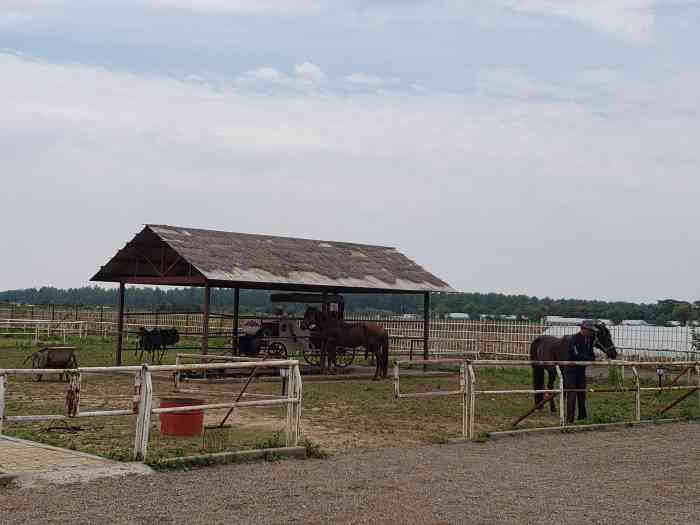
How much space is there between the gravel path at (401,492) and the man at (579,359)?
3298 millimetres

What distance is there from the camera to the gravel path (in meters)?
7.21

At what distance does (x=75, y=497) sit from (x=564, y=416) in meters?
7.90

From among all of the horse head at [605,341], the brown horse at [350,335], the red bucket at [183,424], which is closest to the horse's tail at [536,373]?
the horse head at [605,341]

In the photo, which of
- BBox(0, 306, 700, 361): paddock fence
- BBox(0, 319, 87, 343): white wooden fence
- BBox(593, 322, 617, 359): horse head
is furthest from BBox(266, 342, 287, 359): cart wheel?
BBox(0, 319, 87, 343): white wooden fence

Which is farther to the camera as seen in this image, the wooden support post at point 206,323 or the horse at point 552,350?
the wooden support post at point 206,323

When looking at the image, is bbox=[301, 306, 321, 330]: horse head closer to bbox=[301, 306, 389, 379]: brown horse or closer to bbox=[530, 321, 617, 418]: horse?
bbox=[301, 306, 389, 379]: brown horse

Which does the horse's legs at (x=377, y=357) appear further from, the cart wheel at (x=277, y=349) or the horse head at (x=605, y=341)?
the horse head at (x=605, y=341)

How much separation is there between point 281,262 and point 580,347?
1180 cm

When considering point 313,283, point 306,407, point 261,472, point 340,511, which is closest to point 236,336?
point 313,283

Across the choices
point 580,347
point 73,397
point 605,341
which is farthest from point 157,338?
point 73,397

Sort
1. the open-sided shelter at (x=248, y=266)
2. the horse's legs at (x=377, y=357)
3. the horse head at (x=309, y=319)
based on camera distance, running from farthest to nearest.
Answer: the horse head at (x=309, y=319) → the horse's legs at (x=377, y=357) → the open-sided shelter at (x=248, y=266)

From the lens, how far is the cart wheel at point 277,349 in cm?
2481

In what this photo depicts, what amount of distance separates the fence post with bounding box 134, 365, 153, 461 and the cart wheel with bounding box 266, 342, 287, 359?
15444 millimetres

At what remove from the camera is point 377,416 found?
14898mm
